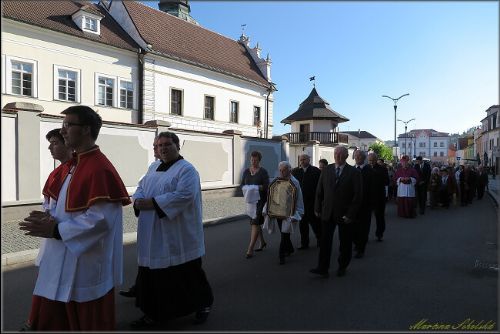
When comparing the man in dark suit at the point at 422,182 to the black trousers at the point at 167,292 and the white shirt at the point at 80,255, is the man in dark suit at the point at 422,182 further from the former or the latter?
the white shirt at the point at 80,255

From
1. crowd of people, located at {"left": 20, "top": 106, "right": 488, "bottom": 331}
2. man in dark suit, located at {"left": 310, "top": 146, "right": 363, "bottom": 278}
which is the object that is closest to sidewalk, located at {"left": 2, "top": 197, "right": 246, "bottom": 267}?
crowd of people, located at {"left": 20, "top": 106, "right": 488, "bottom": 331}

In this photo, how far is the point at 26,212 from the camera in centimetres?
1067

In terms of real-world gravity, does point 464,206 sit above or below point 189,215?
below

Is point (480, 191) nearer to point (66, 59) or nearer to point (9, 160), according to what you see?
point (9, 160)

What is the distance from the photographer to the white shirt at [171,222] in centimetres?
383

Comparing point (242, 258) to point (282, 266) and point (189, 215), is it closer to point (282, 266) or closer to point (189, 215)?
point (282, 266)

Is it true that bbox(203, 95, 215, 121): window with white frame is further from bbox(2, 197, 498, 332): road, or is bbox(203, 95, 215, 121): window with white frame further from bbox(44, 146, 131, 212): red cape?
bbox(44, 146, 131, 212): red cape

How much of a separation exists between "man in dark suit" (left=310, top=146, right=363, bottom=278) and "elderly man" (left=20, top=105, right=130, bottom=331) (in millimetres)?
3544

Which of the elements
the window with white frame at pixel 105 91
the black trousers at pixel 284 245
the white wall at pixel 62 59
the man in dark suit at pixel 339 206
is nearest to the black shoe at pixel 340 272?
the man in dark suit at pixel 339 206

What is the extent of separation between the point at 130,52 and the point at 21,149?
53.4 ft

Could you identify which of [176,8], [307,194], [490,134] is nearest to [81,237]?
[307,194]

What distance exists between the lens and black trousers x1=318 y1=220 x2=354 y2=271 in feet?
19.1

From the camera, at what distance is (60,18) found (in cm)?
2281

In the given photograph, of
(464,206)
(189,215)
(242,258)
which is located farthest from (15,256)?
(464,206)
